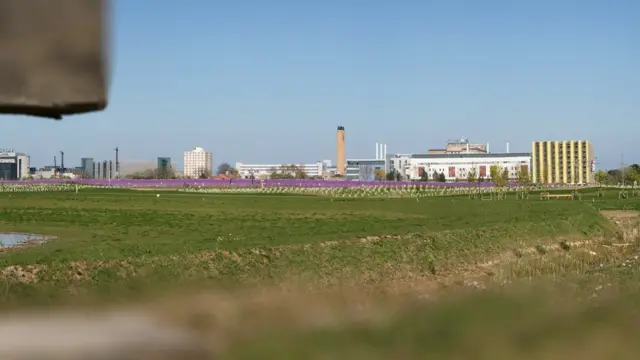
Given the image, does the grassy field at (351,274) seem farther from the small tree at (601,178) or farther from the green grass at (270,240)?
the small tree at (601,178)

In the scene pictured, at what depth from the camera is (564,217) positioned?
36531 millimetres

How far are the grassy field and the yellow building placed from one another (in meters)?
126

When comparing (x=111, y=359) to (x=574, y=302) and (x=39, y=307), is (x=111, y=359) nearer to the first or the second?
(x=39, y=307)

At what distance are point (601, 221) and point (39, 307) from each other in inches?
1524

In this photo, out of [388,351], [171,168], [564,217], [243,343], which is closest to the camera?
[243,343]

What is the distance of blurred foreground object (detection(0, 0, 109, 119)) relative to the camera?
151 cm

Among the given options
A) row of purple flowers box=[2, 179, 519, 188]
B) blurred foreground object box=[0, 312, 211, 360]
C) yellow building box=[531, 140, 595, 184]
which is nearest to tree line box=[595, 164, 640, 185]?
yellow building box=[531, 140, 595, 184]

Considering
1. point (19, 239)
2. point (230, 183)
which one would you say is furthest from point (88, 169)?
point (19, 239)

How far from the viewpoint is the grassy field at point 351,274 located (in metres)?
2.67

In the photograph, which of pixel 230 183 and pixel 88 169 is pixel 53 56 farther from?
pixel 88 169

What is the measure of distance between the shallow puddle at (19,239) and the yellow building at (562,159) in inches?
5909

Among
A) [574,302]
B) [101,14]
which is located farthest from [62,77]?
[574,302]

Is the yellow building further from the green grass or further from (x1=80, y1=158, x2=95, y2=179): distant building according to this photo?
the green grass

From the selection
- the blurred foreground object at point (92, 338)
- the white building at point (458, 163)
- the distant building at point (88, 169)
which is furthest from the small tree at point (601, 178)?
the blurred foreground object at point (92, 338)
